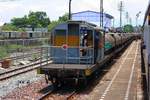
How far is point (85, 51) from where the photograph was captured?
19797mm

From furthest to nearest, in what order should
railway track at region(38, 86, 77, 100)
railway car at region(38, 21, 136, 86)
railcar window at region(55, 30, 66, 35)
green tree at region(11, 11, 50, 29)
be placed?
green tree at region(11, 11, 50, 29) < railcar window at region(55, 30, 66, 35) < railway car at region(38, 21, 136, 86) < railway track at region(38, 86, 77, 100)

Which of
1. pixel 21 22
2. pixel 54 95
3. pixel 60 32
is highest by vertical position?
pixel 21 22

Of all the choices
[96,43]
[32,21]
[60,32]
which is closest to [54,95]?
[60,32]

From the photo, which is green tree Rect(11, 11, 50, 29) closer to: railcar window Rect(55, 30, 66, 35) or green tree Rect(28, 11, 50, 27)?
green tree Rect(28, 11, 50, 27)

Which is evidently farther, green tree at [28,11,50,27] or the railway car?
green tree at [28,11,50,27]

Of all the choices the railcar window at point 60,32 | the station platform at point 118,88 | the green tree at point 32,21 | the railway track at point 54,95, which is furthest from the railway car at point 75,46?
the green tree at point 32,21

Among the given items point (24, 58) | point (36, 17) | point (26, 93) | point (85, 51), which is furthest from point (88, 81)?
point (36, 17)

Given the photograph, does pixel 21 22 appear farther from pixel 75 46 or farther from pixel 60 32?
pixel 75 46

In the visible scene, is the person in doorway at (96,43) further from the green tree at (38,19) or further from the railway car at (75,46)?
the green tree at (38,19)

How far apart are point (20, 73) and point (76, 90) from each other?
6.42m

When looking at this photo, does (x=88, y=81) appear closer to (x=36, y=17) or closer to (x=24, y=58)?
(x=24, y=58)

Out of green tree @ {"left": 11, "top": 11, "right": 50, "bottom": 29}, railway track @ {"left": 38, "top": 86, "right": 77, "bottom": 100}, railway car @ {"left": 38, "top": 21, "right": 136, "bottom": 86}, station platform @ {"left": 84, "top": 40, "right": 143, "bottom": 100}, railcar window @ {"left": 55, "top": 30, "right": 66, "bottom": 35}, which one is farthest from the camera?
green tree @ {"left": 11, "top": 11, "right": 50, "bottom": 29}

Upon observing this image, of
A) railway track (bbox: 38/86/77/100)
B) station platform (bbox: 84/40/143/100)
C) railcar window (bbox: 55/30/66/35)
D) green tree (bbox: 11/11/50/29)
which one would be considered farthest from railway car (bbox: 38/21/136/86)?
green tree (bbox: 11/11/50/29)

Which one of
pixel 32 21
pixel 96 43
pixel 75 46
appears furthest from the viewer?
pixel 32 21
